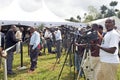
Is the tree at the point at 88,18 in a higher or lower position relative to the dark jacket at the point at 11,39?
higher

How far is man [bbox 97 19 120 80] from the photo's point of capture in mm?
5883

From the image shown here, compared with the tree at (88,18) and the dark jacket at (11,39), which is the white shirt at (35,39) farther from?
the tree at (88,18)

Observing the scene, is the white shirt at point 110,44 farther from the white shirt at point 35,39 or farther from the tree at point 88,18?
the tree at point 88,18

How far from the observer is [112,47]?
5.86 meters

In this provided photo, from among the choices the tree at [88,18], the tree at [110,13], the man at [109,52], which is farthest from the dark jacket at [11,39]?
the tree at [110,13]

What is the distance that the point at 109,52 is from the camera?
232 inches

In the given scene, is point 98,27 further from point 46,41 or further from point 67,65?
point 46,41

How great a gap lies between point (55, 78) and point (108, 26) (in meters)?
4.47

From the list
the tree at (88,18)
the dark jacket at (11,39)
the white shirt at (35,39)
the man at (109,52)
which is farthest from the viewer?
the tree at (88,18)

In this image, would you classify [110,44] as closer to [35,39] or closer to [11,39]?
[35,39]

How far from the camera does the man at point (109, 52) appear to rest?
19.3 ft

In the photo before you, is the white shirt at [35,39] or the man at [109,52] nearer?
the man at [109,52]

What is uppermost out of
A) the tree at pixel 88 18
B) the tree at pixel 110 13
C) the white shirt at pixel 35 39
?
the tree at pixel 110 13

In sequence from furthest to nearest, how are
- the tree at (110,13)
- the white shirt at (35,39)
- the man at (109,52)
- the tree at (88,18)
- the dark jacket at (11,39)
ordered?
the tree at (110,13), the tree at (88,18), the white shirt at (35,39), the dark jacket at (11,39), the man at (109,52)
